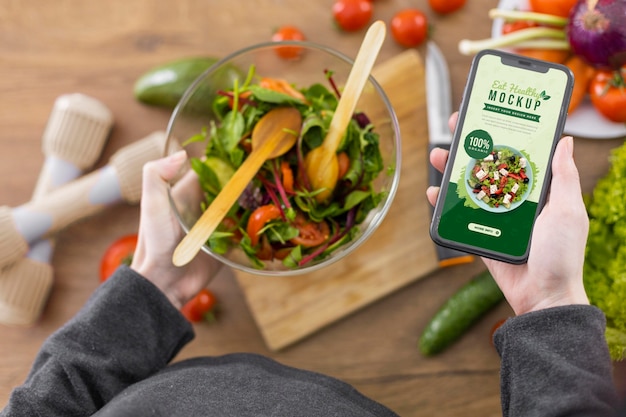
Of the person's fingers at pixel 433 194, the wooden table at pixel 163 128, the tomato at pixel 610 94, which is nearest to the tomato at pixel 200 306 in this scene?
the wooden table at pixel 163 128

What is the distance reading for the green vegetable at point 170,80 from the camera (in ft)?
4.23

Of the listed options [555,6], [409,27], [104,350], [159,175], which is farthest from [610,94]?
[104,350]

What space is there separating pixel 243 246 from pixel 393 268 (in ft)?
1.17

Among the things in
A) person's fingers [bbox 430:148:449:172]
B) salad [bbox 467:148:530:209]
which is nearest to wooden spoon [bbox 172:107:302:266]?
person's fingers [bbox 430:148:449:172]

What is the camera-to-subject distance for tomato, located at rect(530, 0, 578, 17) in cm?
122

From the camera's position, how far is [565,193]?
866 mm

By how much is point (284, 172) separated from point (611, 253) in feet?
2.23

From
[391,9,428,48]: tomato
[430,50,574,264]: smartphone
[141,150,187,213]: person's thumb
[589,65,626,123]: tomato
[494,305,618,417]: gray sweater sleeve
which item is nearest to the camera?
[494,305,618,417]: gray sweater sleeve

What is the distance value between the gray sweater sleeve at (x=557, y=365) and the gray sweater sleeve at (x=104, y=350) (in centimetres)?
60

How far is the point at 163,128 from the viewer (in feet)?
4.49

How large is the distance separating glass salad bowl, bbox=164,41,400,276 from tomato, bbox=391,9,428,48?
0.81ft

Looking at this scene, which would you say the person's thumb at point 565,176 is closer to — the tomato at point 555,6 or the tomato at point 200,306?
the tomato at point 555,6

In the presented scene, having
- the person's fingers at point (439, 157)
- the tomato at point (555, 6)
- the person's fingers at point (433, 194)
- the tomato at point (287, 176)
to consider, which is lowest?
the tomato at point (287, 176)

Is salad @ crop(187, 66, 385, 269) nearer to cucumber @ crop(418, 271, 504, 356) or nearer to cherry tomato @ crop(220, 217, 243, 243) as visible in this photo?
cherry tomato @ crop(220, 217, 243, 243)
